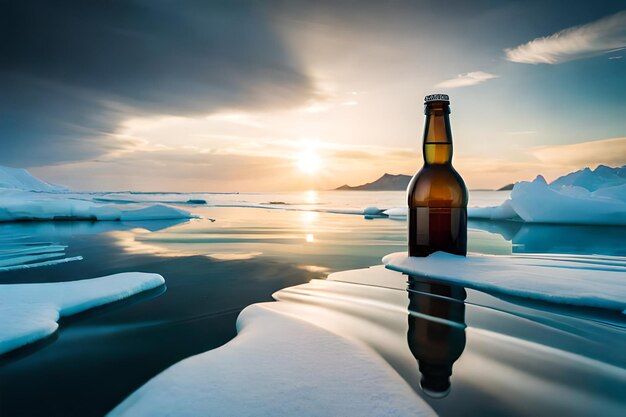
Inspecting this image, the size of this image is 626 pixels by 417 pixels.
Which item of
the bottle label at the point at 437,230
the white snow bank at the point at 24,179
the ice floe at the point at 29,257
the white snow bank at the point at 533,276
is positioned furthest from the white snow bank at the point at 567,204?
the white snow bank at the point at 24,179

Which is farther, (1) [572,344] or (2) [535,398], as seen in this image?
(1) [572,344]

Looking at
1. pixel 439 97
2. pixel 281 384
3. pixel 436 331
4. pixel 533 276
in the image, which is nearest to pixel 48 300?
pixel 281 384

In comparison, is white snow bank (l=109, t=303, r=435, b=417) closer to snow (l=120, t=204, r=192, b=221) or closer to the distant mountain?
snow (l=120, t=204, r=192, b=221)

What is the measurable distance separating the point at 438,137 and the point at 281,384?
5.64 feet

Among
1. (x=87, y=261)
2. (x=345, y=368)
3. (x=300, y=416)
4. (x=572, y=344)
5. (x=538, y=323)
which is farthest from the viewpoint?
(x=87, y=261)

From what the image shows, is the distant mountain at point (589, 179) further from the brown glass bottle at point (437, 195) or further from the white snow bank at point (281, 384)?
the white snow bank at point (281, 384)

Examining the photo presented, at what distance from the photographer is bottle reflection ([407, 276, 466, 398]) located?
76 cm

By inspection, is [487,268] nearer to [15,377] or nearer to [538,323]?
[538,323]

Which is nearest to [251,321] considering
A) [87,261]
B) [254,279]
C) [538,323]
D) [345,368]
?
[345,368]

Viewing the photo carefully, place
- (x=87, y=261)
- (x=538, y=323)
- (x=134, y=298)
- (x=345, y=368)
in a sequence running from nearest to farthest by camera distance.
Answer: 1. (x=345, y=368)
2. (x=538, y=323)
3. (x=134, y=298)
4. (x=87, y=261)

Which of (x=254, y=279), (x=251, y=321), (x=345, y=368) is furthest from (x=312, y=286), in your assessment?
(x=345, y=368)

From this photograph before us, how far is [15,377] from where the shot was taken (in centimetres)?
80

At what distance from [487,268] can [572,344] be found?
862 millimetres

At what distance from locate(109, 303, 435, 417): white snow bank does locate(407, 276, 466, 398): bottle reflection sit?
3.2 inches
